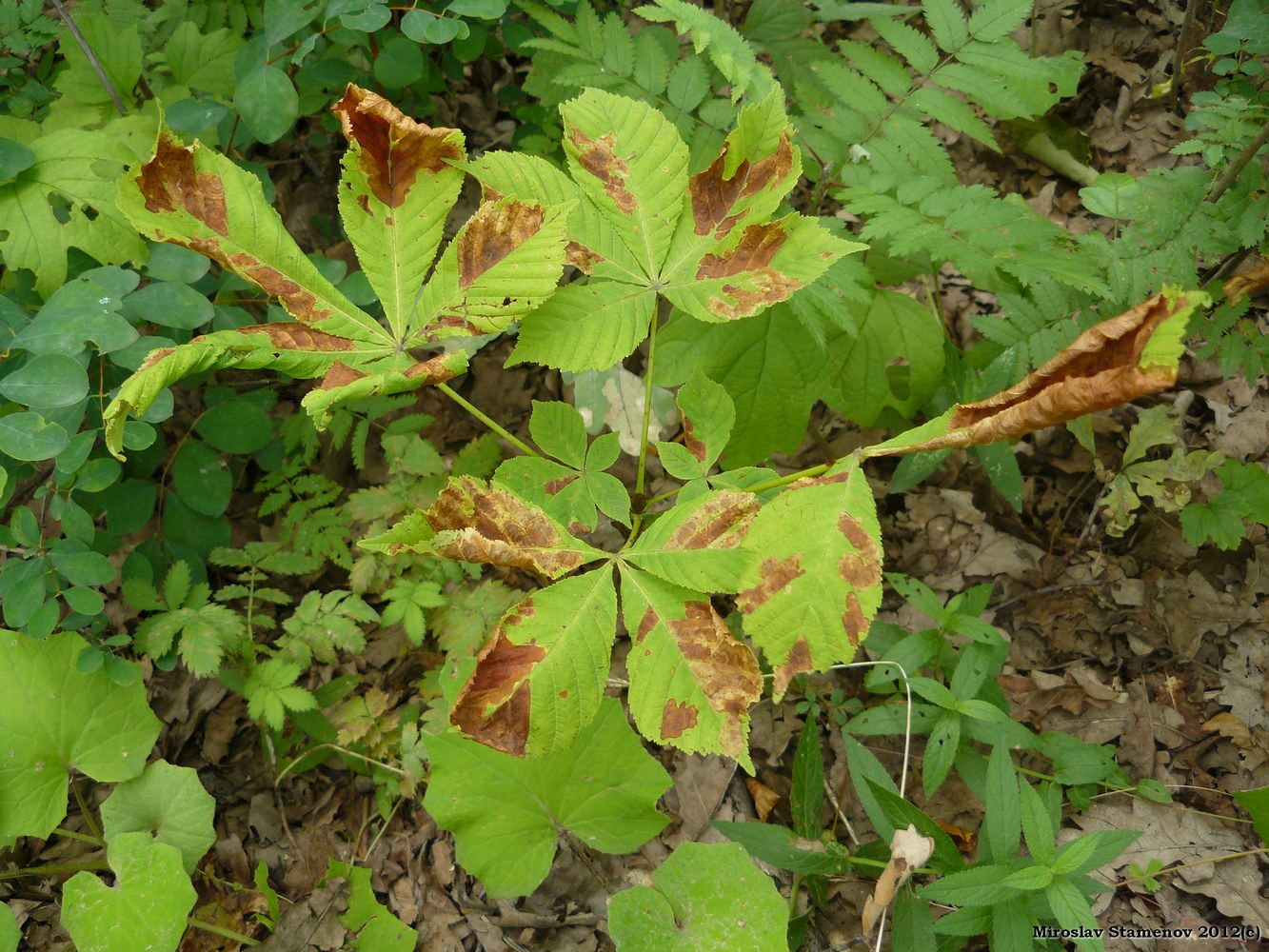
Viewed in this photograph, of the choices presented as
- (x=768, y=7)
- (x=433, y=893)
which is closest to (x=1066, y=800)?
(x=433, y=893)

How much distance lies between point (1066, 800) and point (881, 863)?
2.31 ft

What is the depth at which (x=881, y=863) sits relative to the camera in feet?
6.23

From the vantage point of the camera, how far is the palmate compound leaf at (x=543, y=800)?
2000mm

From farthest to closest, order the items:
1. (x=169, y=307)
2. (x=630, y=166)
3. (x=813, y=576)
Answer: (x=169, y=307), (x=630, y=166), (x=813, y=576)

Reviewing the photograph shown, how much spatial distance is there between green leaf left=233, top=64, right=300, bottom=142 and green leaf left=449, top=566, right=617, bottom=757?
4.51ft

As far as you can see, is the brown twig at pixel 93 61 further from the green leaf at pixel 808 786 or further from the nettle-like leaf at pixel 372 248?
the green leaf at pixel 808 786

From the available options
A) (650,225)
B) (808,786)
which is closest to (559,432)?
(650,225)

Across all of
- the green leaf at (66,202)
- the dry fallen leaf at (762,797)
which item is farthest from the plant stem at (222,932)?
the green leaf at (66,202)

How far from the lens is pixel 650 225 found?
1.40m

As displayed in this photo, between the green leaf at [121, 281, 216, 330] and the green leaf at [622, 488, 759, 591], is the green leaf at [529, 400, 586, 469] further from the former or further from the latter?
the green leaf at [121, 281, 216, 330]

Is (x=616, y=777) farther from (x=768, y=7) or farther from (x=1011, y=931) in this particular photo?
(x=768, y=7)

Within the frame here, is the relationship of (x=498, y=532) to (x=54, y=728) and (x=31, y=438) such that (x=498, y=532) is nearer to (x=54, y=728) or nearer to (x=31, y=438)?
(x=31, y=438)

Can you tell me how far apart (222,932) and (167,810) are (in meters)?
0.37

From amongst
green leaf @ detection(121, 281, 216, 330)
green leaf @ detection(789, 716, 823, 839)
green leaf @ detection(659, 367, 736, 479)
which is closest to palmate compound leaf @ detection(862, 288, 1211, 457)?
green leaf @ detection(659, 367, 736, 479)
